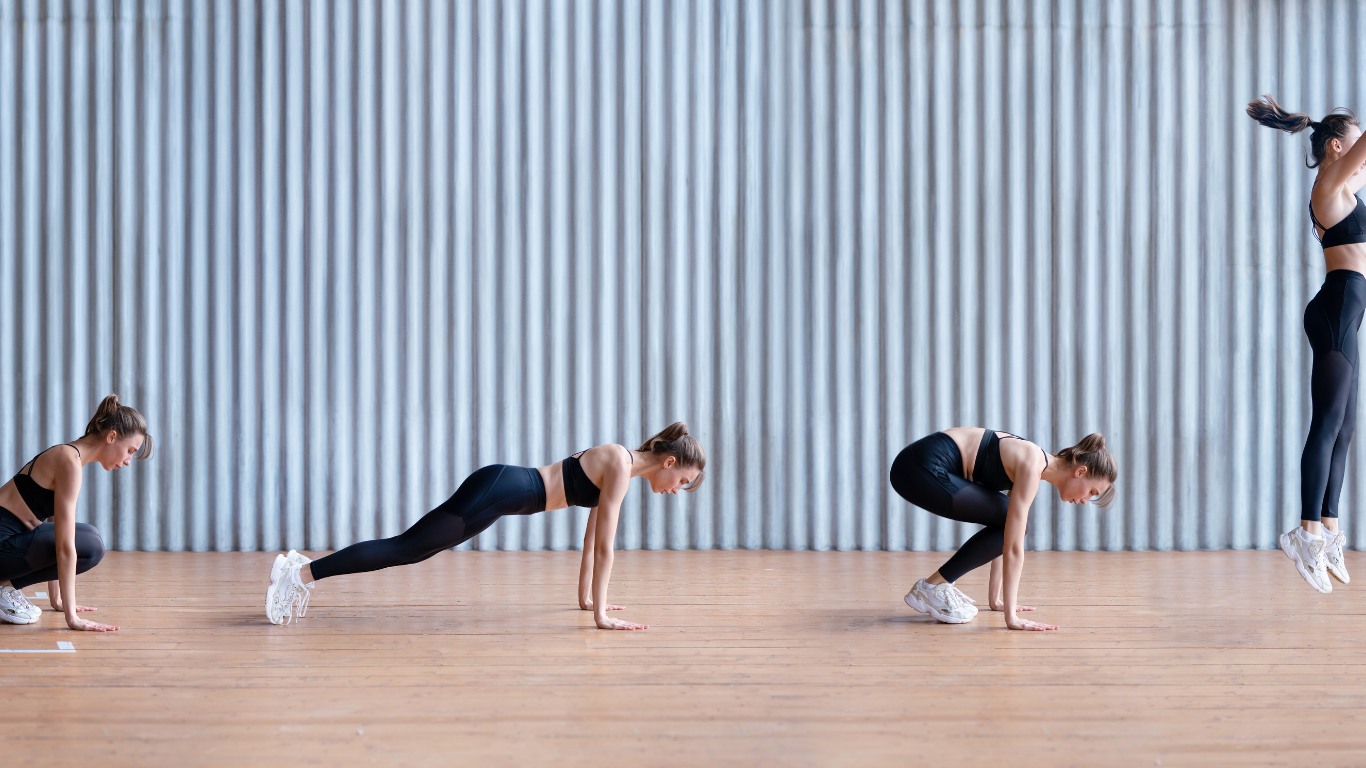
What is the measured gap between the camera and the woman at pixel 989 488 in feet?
11.3

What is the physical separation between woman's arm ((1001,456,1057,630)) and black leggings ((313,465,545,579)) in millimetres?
1478

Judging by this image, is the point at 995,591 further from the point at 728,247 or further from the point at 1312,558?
the point at 728,247

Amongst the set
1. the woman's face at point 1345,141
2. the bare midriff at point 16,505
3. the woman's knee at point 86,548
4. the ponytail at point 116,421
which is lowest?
the woman's knee at point 86,548

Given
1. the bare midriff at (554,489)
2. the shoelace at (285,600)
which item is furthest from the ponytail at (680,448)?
the shoelace at (285,600)

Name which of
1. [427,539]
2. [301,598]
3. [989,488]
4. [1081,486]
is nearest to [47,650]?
[301,598]

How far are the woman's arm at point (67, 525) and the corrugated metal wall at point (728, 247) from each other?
2.24 meters

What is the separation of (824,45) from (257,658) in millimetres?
3992

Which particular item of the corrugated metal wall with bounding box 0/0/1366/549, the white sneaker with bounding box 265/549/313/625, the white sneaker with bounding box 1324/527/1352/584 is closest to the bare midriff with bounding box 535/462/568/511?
the white sneaker with bounding box 265/549/313/625

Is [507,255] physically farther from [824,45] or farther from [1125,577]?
[1125,577]

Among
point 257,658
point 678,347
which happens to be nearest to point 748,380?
point 678,347

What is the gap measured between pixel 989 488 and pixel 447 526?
1730 millimetres

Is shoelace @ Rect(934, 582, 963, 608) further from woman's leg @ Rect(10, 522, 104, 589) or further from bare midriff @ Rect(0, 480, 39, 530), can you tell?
bare midriff @ Rect(0, 480, 39, 530)

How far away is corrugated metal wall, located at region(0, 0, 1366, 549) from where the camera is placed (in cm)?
560

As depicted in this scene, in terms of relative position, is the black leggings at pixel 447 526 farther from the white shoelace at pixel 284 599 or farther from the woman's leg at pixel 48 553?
the woman's leg at pixel 48 553
